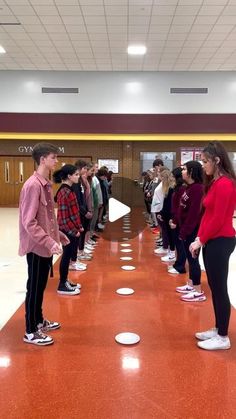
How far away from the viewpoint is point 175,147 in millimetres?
13508

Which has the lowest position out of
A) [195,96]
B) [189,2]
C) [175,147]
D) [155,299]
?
[155,299]

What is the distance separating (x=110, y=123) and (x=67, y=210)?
32.1 ft

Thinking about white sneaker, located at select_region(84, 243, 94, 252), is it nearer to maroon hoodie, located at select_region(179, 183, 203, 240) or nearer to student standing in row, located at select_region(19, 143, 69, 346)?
maroon hoodie, located at select_region(179, 183, 203, 240)

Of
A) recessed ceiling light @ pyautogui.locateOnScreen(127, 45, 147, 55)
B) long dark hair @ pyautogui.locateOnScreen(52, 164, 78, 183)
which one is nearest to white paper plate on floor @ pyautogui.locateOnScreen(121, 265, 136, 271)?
long dark hair @ pyautogui.locateOnScreen(52, 164, 78, 183)

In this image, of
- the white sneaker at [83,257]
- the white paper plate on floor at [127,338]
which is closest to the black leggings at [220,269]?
the white paper plate on floor at [127,338]

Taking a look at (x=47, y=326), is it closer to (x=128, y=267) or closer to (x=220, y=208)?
(x=220, y=208)

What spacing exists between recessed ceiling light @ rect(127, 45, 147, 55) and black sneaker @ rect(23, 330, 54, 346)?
9.65 m

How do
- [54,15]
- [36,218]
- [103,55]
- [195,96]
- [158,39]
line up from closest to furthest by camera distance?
[36,218] → [54,15] → [158,39] → [103,55] → [195,96]

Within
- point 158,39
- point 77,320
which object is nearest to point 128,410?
point 77,320

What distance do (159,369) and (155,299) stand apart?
4.44ft

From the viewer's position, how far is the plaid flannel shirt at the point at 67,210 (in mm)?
3611

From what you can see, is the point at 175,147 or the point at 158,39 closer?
the point at 158,39

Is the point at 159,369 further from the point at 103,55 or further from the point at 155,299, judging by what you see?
the point at 103,55

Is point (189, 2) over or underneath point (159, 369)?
over
